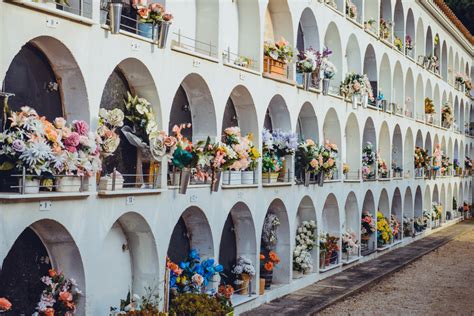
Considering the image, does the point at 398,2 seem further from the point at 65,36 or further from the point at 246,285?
the point at 65,36

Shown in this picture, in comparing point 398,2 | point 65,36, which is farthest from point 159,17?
point 398,2

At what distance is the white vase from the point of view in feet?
46.3

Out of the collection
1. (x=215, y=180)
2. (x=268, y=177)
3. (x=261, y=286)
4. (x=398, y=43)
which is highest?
(x=398, y=43)

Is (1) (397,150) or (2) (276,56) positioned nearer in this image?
(2) (276,56)

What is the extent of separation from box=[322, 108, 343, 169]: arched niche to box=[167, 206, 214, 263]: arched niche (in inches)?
299

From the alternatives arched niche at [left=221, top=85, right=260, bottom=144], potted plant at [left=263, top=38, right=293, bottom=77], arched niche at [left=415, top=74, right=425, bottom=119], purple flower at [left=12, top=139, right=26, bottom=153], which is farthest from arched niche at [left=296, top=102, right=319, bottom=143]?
arched niche at [left=415, top=74, right=425, bottom=119]

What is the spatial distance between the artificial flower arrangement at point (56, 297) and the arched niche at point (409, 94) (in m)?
20.8

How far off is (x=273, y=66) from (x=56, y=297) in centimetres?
797

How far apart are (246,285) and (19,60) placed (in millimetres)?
7204

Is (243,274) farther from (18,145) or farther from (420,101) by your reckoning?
(420,101)

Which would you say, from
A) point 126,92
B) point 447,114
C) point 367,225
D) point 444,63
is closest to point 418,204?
point 447,114

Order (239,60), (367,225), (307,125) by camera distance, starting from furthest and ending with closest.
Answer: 1. (367,225)
2. (307,125)
3. (239,60)

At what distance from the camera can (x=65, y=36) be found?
28.9ft

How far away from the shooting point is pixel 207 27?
508 inches
